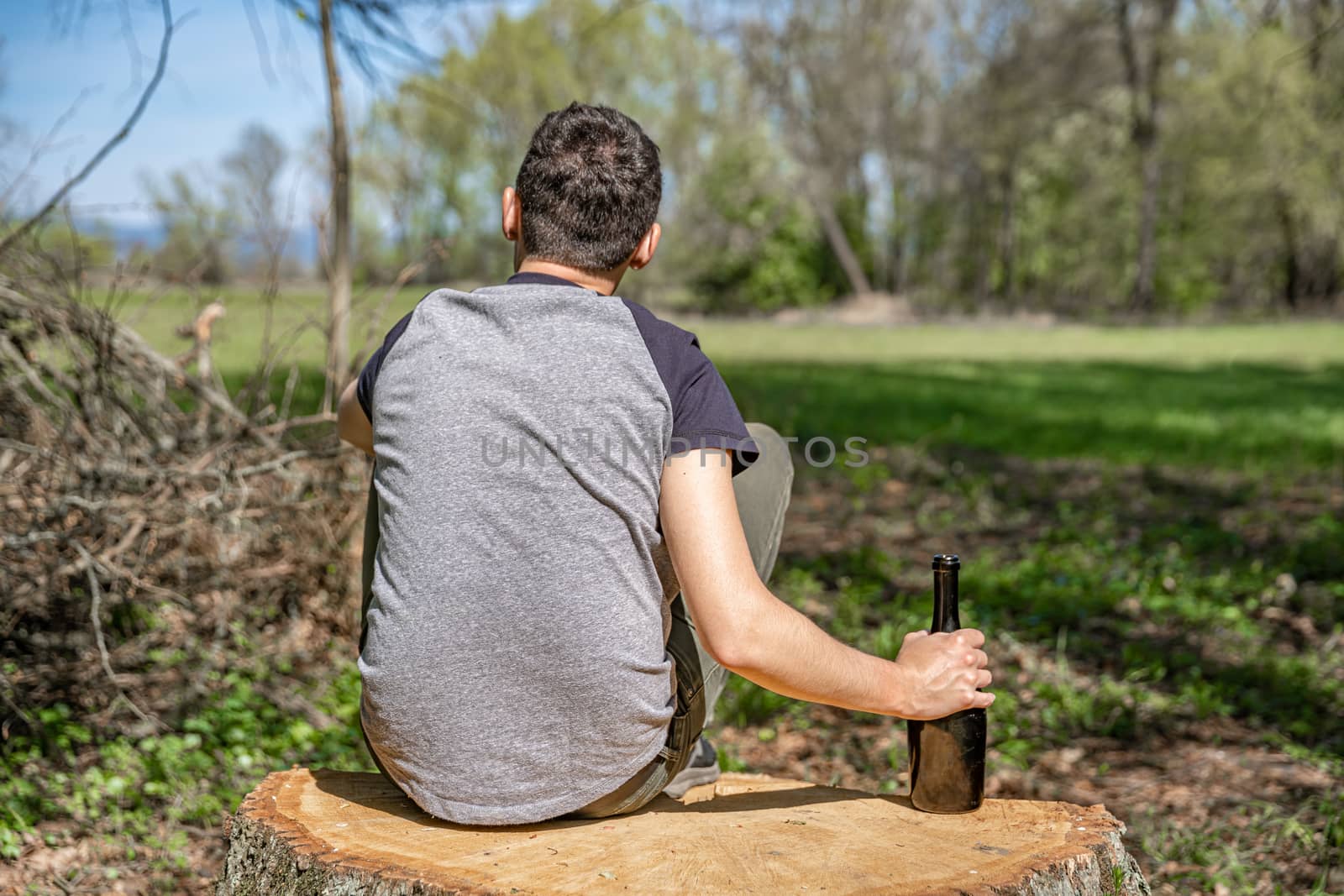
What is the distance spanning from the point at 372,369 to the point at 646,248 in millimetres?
516

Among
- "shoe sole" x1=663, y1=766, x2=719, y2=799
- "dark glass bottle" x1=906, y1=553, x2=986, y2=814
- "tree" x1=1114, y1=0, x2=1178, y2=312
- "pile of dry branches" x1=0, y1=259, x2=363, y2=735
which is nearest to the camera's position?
"dark glass bottle" x1=906, y1=553, x2=986, y2=814

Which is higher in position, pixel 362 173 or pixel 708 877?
pixel 362 173

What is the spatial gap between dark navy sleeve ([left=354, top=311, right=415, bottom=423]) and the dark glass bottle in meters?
1.01

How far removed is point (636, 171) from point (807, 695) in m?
0.89

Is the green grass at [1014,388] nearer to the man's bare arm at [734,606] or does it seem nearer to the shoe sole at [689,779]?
the shoe sole at [689,779]

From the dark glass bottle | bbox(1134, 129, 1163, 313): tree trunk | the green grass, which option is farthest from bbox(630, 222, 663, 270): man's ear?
bbox(1134, 129, 1163, 313): tree trunk

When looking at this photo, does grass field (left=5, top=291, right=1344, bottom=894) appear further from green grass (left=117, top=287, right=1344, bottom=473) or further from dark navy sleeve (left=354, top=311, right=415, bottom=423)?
dark navy sleeve (left=354, top=311, right=415, bottom=423)

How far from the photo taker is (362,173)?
417 inches

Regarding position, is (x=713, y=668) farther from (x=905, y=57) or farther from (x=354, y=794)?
(x=905, y=57)

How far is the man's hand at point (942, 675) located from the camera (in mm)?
1886

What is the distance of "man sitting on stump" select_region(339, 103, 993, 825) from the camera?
1618 mm

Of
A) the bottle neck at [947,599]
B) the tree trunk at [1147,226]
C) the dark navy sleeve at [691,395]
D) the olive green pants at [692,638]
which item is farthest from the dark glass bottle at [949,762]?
the tree trunk at [1147,226]

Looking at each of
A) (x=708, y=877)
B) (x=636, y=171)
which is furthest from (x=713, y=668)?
(x=636, y=171)

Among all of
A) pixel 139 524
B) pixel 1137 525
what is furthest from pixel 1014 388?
pixel 139 524
